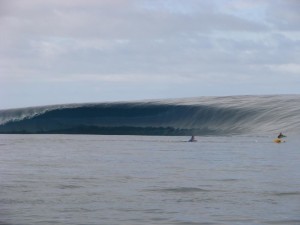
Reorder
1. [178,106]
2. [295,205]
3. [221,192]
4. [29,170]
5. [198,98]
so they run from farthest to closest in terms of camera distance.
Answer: [198,98] → [178,106] → [29,170] → [221,192] → [295,205]

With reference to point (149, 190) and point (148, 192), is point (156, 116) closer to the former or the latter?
point (149, 190)

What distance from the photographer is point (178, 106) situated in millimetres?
82625

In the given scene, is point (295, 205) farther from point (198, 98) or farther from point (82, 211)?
point (198, 98)

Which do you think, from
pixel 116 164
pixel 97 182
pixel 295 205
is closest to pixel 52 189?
pixel 97 182

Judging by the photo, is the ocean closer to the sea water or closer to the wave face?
the sea water

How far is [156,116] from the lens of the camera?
81.9 metres

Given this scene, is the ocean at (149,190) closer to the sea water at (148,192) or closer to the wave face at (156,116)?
the sea water at (148,192)

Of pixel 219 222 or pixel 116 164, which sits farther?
pixel 116 164

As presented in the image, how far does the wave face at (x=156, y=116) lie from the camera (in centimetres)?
7450

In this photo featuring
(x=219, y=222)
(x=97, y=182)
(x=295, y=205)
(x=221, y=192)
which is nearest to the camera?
(x=219, y=222)

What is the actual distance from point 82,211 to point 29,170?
8.50 m

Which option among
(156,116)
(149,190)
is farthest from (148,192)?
(156,116)

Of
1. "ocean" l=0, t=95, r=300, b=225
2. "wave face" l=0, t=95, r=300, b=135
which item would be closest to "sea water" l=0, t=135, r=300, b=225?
"ocean" l=0, t=95, r=300, b=225

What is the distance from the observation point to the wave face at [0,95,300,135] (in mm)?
74500
